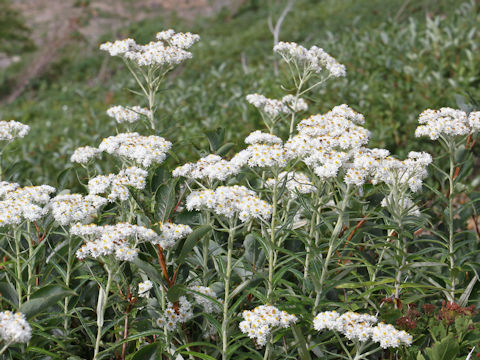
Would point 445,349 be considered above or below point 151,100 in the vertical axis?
below

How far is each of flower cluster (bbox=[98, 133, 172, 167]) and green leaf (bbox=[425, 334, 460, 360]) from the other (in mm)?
1586

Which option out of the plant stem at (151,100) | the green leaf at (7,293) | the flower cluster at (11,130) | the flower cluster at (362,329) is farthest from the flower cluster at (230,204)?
the flower cluster at (11,130)

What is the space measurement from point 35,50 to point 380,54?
594 inches

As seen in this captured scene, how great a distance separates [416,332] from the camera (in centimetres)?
256

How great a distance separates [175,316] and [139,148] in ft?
2.91

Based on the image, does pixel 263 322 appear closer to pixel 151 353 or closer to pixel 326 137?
pixel 151 353

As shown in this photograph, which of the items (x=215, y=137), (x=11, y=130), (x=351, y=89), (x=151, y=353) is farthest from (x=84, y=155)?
(x=351, y=89)

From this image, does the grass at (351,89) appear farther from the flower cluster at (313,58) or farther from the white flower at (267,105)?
the flower cluster at (313,58)

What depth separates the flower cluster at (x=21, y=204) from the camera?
2.42 meters

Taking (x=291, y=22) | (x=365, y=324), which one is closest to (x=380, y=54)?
(x=365, y=324)

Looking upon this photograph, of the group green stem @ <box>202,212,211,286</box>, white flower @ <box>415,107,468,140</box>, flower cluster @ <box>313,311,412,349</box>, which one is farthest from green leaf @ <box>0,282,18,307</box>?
white flower @ <box>415,107,468,140</box>

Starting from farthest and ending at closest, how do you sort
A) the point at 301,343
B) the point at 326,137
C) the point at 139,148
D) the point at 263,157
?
the point at 139,148, the point at 326,137, the point at 263,157, the point at 301,343

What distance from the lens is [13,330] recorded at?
181cm

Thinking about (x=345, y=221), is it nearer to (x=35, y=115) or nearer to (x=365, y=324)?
(x=365, y=324)
